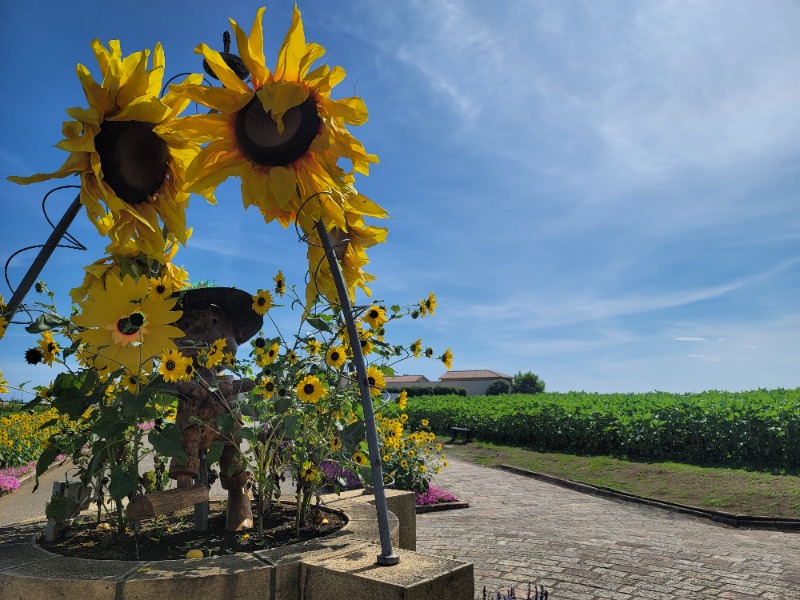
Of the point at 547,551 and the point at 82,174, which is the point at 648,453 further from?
the point at 82,174

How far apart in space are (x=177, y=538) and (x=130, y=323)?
1788mm

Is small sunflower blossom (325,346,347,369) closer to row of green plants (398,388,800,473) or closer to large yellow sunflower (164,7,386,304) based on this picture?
large yellow sunflower (164,7,386,304)

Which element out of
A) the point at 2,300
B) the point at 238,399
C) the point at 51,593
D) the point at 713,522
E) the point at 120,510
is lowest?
the point at 713,522

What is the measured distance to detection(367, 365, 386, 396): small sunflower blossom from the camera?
3.61 meters

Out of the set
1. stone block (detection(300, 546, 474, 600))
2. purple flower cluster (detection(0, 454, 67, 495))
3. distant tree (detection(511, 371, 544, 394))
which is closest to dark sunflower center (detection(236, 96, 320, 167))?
stone block (detection(300, 546, 474, 600))

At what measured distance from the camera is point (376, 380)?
376 cm

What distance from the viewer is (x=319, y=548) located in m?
2.99

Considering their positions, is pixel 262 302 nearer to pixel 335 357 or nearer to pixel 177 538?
pixel 335 357

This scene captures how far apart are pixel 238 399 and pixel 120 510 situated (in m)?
0.94

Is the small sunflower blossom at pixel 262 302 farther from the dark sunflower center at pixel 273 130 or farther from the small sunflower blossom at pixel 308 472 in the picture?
the dark sunflower center at pixel 273 130

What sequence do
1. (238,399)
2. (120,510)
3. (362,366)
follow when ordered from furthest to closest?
(238,399) < (120,510) < (362,366)

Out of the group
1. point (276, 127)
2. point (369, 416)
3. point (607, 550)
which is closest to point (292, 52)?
point (276, 127)

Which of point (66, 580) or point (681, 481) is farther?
point (681, 481)

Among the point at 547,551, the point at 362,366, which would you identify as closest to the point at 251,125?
the point at 362,366
